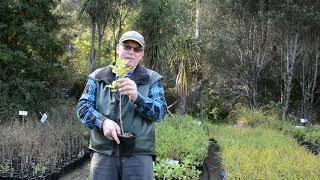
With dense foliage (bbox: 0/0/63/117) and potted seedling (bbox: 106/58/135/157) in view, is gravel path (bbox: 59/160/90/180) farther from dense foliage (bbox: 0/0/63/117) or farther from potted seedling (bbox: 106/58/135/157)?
potted seedling (bbox: 106/58/135/157)

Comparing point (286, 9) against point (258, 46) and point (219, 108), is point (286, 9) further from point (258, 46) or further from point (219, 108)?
point (219, 108)

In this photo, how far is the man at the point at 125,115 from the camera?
7.13ft

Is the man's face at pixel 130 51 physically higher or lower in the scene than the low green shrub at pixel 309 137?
higher

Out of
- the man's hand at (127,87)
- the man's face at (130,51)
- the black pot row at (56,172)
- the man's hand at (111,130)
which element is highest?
the man's face at (130,51)

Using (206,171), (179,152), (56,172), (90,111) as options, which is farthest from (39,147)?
(90,111)

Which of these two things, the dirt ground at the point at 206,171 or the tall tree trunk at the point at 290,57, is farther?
the tall tree trunk at the point at 290,57

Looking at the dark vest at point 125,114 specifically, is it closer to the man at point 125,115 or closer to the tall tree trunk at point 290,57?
the man at point 125,115

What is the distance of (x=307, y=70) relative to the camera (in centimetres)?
1103

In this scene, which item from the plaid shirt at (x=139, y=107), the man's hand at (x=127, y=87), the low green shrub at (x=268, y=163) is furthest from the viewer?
the low green shrub at (x=268, y=163)

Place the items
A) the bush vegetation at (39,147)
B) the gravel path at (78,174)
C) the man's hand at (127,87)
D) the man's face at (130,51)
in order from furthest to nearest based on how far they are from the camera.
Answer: the gravel path at (78,174), the bush vegetation at (39,147), the man's face at (130,51), the man's hand at (127,87)

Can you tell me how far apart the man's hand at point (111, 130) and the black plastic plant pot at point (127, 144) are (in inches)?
1.1

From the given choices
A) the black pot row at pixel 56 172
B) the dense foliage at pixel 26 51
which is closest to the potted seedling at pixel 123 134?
the black pot row at pixel 56 172

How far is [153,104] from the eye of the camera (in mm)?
2176

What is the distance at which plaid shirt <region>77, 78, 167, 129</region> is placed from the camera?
7.00 ft
